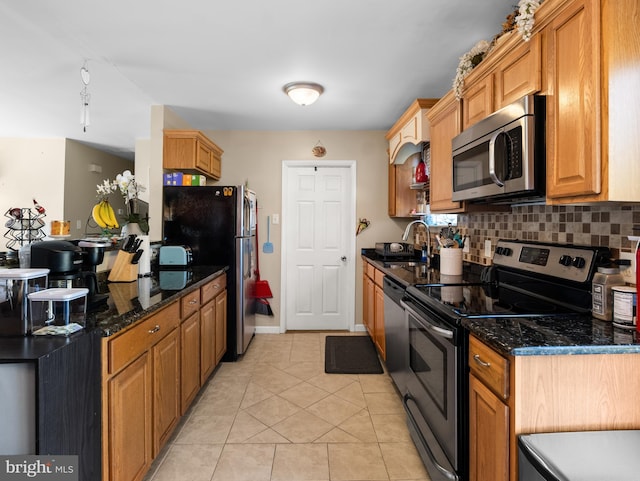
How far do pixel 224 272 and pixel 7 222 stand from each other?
1.49 metres

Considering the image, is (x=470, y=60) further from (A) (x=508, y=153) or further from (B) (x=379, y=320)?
(B) (x=379, y=320)

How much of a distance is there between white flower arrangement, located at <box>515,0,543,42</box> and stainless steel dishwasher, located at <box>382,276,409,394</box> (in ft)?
4.81

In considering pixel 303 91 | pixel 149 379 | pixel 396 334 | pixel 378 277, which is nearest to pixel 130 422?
pixel 149 379

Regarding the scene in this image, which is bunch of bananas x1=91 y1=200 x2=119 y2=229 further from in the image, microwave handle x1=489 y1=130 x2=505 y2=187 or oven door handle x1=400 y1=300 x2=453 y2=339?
microwave handle x1=489 y1=130 x2=505 y2=187

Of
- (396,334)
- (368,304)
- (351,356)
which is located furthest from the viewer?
(368,304)

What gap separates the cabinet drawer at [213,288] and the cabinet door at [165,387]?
1.66ft

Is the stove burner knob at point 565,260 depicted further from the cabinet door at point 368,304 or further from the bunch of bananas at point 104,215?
the bunch of bananas at point 104,215

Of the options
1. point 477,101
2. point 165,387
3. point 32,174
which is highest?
point 477,101

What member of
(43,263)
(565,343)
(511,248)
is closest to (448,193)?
(511,248)

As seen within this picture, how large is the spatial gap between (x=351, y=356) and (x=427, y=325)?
190cm

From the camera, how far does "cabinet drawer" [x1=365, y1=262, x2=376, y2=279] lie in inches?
136

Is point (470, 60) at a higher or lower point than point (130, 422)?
higher

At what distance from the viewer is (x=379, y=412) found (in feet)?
7.84

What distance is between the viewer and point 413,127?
3.05m
